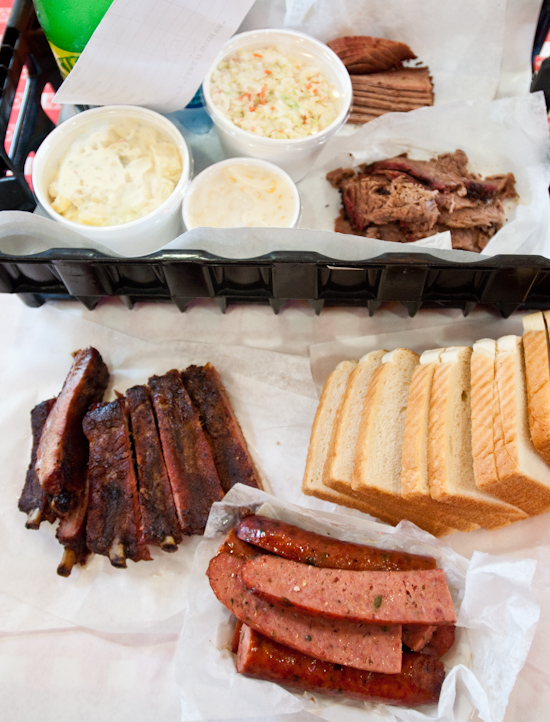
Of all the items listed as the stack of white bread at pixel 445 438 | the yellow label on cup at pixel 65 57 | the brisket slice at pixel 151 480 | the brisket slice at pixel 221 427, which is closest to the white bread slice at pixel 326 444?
the stack of white bread at pixel 445 438

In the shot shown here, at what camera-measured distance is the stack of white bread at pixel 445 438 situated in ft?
7.38

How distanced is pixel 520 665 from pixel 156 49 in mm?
2865

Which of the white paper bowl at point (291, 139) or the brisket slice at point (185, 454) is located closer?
the brisket slice at point (185, 454)

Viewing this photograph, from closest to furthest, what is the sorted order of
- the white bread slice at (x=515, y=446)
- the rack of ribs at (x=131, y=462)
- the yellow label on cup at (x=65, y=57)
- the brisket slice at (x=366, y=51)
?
the white bread slice at (x=515, y=446) → the rack of ribs at (x=131, y=462) → the yellow label on cup at (x=65, y=57) → the brisket slice at (x=366, y=51)

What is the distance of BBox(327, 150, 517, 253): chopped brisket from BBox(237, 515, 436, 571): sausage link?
4.75ft

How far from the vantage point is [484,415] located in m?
2.31

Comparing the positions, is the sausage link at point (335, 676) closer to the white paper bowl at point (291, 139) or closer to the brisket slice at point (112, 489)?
the brisket slice at point (112, 489)

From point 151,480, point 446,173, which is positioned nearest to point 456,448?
point 151,480

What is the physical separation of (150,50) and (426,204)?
142cm

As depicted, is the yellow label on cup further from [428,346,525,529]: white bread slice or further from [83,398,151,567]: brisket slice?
[428,346,525,529]: white bread slice

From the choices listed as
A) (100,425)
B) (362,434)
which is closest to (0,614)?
(100,425)

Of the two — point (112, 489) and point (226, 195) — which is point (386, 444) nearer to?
point (112, 489)

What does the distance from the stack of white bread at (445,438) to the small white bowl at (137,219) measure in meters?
1.13

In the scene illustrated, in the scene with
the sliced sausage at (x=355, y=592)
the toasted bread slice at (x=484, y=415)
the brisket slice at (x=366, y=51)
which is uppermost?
the brisket slice at (x=366, y=51)
